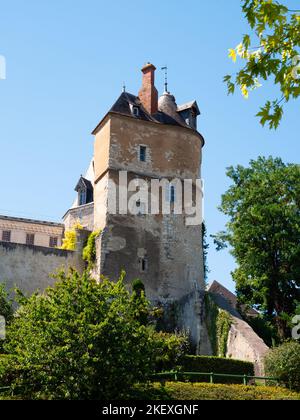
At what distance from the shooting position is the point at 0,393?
55.7ft

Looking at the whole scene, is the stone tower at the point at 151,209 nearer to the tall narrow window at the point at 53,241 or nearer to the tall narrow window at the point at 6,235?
the tall narrow window at the point at 53,241

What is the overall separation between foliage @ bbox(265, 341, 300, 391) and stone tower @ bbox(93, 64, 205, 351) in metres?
7.40

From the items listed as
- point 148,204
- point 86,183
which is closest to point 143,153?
point 148,204

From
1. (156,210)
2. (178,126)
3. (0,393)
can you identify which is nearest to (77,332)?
(0,393)

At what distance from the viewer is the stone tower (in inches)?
1270

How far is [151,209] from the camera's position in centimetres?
3391

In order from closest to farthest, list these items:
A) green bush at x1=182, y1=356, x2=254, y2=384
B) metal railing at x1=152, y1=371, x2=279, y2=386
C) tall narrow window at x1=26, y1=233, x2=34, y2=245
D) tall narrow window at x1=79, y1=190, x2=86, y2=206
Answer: metal railing at x1=152, y1=371, x2=279, y2=386 < green bush at x1=182, y1=356, x2=254, y2=384 < tall narrow window at x1=79, y1=190, x2=86, y2=206 < tall narrow window at x1=26, y1=233, x2=34, y2=245

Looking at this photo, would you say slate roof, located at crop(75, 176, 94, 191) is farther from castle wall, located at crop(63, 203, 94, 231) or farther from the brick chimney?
the brick chimney

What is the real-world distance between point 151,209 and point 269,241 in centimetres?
676

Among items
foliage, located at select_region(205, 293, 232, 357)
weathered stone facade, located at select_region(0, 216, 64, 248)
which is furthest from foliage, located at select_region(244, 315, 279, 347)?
weathered stone facade, located at select_region(0, 216, 64, 248)

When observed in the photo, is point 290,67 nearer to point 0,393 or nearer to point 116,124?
point 0,393

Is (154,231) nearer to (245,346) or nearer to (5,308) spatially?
(245,346)

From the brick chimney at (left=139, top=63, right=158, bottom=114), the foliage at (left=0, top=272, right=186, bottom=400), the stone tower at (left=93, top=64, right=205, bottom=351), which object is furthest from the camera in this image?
the brick chimney at (left=139, top=63, right=158, bottom=114)
